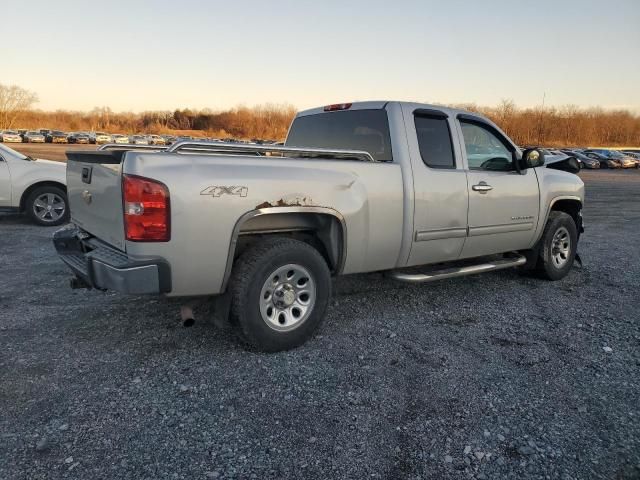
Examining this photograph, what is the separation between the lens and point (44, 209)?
29.4 feet

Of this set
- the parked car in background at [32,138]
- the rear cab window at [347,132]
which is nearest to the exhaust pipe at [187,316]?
the rear cab window at [347,132]

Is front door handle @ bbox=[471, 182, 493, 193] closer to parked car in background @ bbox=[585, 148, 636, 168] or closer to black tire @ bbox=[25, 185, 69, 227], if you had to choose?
black tire @ bbox=[25, 185, 69, 227]

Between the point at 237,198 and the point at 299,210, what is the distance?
517 mm

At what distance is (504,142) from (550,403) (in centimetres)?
310

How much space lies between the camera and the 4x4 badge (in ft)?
10.4

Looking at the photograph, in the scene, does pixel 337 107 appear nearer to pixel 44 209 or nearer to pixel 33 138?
pixel 44 209

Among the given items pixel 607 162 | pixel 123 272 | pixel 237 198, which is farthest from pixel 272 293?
pixel 607 162

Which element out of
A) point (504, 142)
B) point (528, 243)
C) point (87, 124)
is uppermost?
point (87, 124)

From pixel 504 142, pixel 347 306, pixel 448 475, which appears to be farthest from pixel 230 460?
pixel 504 142

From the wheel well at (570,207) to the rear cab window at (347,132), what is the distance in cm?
294

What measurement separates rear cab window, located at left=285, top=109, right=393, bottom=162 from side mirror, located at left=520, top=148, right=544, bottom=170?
181cm

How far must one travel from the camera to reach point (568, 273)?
6.45 metres

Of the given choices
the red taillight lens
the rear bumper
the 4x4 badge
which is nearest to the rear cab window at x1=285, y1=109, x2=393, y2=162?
the 4x4 badge

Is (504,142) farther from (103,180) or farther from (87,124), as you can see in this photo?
(87,124)
